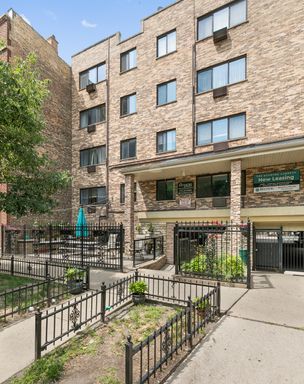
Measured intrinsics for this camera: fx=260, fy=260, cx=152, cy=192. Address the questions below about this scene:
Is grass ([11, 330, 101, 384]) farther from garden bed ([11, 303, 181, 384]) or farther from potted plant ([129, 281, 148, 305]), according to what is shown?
potted plant ([129, 281, 148, 305])

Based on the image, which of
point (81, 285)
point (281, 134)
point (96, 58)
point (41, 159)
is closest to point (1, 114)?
point (41, 159)

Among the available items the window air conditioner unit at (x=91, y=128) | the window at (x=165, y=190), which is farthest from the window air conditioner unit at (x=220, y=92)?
the window air conditioner unit at (x=91, y=128)

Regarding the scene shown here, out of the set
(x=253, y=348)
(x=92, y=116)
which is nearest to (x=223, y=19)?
(x=92, y=116)

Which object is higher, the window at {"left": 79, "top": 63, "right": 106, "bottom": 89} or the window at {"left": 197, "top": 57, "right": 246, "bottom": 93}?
the window at {"left": 79, "top": 63, "right": 106, "bottom": 89}

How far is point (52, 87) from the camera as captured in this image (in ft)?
72.5

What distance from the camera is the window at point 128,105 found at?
67.2 feet

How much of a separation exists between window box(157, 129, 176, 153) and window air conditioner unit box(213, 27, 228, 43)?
6.34m

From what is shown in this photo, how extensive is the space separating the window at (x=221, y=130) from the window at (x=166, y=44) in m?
6.40

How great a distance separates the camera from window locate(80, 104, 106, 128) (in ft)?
72.9

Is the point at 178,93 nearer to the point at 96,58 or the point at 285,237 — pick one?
the point at 96,58

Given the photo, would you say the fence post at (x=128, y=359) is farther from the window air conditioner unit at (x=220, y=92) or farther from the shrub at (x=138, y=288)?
the window air conditioner unit at (x=220, y=92)

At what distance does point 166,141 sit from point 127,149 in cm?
352

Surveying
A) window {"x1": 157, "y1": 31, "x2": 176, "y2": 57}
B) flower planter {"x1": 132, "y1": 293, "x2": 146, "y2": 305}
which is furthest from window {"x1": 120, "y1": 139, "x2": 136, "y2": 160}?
flower planter {"x1": 132, "y1": 293, "x2": 146, "y2": 305}

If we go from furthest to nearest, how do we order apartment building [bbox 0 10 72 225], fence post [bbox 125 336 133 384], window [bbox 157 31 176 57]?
apartment building [bbox 0 10 72 225]
window [bbox 157 31 176 57]
fence post [bbox 125 336 133 384]
